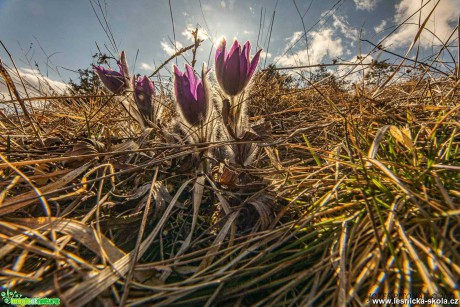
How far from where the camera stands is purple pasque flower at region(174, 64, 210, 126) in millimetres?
823

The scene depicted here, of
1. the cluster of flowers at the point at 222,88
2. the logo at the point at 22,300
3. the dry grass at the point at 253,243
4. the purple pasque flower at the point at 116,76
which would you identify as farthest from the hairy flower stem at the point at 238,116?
the logo at the point at 22,300

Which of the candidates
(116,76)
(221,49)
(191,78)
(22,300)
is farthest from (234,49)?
(22,300)

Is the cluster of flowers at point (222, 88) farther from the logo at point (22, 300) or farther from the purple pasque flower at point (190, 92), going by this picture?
the logo at point (22, 300)

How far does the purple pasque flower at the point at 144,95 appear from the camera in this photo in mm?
1011

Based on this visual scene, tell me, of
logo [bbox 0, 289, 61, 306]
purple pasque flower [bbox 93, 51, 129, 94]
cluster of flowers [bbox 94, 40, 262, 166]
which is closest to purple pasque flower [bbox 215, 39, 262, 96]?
cluster of flowers [bbox 94, 40, 262, 166]

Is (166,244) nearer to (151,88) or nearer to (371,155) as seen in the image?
(371,155)

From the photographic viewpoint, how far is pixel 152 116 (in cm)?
107

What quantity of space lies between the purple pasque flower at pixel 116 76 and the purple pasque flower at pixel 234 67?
1.50ft

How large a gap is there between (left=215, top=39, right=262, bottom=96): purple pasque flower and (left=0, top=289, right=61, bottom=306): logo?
71 centimetres

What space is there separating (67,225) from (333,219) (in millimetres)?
583

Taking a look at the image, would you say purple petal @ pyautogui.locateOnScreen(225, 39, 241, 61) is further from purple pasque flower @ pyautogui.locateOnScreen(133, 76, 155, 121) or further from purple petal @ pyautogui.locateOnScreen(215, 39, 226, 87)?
purple pasque flower @ pyautogui.locateOnScreen(133, 76, 155, 121)

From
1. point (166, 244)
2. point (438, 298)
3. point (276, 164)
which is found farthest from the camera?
point (276, 164)

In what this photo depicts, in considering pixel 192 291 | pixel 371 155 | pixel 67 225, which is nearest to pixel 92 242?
pixel 67 225

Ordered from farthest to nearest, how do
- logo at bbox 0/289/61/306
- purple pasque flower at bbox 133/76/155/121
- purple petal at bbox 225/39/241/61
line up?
purple pasque flower at bbox 133/76/155/121 → purple petal at bbox 225/39/241/61 → logo at bbox 0/289/61/306
